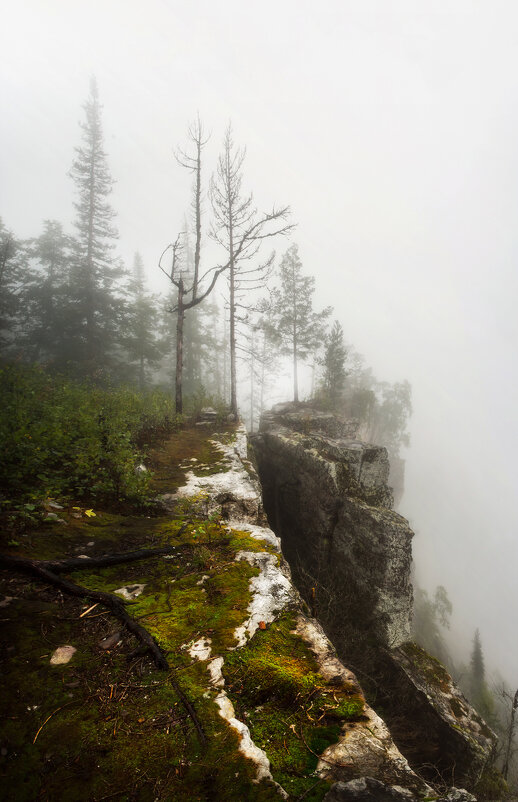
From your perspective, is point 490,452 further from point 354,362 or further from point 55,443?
point 55,443

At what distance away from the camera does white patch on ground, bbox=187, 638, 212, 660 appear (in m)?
2.43

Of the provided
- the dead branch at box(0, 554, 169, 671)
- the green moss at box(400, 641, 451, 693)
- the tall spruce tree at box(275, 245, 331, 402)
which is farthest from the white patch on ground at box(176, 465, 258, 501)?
the tall spruce tree at box(275, 245, 331, 402)

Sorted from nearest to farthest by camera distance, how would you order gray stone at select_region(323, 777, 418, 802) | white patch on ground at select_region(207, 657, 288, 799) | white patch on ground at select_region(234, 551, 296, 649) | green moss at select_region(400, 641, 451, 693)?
gray stone at select_region(323, 777, 418, 802)
white patch on ground at select_region(207, 657, 288, 799)
white patch on ground at select_region(234, 551, 296, 649)
green moss at select_region(400, 641, 451, 693)

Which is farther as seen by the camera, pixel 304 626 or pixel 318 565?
pixel 318 565

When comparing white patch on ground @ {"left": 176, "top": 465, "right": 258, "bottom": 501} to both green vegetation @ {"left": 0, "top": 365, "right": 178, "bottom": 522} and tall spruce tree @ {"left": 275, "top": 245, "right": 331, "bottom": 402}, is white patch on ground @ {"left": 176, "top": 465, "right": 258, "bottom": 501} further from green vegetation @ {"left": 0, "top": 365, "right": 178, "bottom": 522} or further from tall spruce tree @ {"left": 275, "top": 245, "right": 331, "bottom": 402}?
tall spruce tree @ {"left": 275, "top": 245, "right": 331, "bottom": 402}

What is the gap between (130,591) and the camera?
124 inches

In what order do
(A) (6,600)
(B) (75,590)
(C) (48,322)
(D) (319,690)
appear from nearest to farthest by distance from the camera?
(D) (319,690) < (A) (6,600) < (B) (75,590) < (C) (48,322)

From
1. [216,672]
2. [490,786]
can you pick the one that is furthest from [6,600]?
[490,786]

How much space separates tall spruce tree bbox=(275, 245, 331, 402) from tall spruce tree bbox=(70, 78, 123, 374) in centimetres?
1202

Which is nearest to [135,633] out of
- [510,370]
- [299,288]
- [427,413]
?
[299,288]

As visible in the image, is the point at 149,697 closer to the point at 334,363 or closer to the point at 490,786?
the point at 490,786

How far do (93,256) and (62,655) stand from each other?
25383mm

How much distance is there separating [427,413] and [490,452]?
1414 inches

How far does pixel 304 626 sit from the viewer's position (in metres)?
2.96
